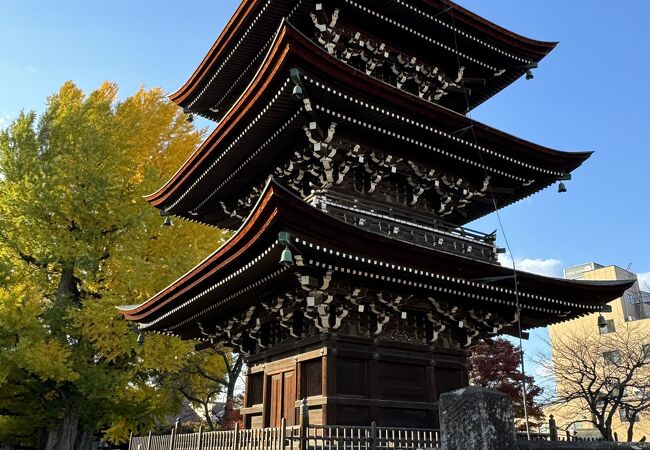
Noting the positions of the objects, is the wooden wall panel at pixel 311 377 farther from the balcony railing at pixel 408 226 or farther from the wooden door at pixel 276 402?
the balcony railing at pixel 408 226

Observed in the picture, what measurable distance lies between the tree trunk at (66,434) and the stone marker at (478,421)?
53.0 ft

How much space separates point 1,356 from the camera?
13812 mm

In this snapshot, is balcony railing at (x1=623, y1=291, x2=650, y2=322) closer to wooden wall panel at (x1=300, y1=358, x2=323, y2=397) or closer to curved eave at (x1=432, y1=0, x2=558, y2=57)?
curved eave at (x1=432, y1=0, x2=558, y2=57)

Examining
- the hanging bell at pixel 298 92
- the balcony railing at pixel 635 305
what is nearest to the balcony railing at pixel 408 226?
the hanging bell at pixel 298 92

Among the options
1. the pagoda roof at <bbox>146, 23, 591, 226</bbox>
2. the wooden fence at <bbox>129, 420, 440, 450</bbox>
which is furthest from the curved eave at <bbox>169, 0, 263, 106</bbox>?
the wooden fence at <bbox>129, 420, 440, 450</bbox>

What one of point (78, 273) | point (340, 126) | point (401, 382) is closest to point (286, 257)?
point (340, 126)

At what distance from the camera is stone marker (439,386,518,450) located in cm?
405

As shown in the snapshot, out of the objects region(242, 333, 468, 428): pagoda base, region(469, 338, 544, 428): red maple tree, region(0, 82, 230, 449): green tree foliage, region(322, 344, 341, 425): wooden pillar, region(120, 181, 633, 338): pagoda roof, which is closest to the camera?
region(120, 181, 633, 338): pagoda roof

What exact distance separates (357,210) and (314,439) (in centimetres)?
483

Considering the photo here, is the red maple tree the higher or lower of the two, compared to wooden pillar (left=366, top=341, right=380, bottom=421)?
higher

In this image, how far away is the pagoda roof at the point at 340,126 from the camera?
10.4 m

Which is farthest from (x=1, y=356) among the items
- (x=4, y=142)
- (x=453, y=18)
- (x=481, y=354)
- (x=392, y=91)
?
(x=481, y=354)

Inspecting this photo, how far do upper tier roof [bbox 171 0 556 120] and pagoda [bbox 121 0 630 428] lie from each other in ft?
0.17

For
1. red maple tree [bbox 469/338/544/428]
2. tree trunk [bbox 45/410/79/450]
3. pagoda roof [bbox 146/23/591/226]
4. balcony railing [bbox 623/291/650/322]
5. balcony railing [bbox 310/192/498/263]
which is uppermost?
balcony railing [bbox 623/291/650/322]
